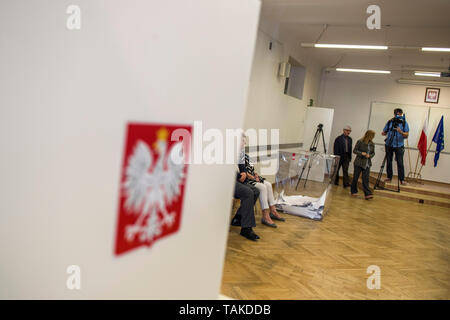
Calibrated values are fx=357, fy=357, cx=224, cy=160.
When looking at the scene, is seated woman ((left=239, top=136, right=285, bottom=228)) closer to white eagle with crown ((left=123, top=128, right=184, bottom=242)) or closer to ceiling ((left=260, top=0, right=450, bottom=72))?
white eagle with crown ((left=123, top=128, right=184, bottom=242))

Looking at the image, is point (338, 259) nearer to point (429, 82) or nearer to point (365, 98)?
point (365, 98)

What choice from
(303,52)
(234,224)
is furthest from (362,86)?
(234,224)

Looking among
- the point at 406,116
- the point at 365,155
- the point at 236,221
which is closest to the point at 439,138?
the point at 406,116

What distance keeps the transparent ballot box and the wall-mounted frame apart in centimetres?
612

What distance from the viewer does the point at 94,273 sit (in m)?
1.51

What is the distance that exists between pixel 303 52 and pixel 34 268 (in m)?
8.10

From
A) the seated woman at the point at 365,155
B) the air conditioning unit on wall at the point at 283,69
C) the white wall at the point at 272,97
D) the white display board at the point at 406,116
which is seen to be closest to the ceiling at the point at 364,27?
the white wall at the point at 272,97

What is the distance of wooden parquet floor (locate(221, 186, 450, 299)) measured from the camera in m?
2.90

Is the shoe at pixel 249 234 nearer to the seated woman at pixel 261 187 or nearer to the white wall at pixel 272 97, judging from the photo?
the seated woman at pixel 261 187

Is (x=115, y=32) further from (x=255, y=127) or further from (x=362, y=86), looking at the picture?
(x=362, y=86)

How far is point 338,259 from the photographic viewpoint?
365 centimetres

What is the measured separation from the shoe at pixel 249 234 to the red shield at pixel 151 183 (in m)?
2.12

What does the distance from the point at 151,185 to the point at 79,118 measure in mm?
444

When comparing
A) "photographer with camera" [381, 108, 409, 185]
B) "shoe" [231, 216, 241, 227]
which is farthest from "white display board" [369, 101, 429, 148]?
"shoe" [231, 216, 241, 227]
